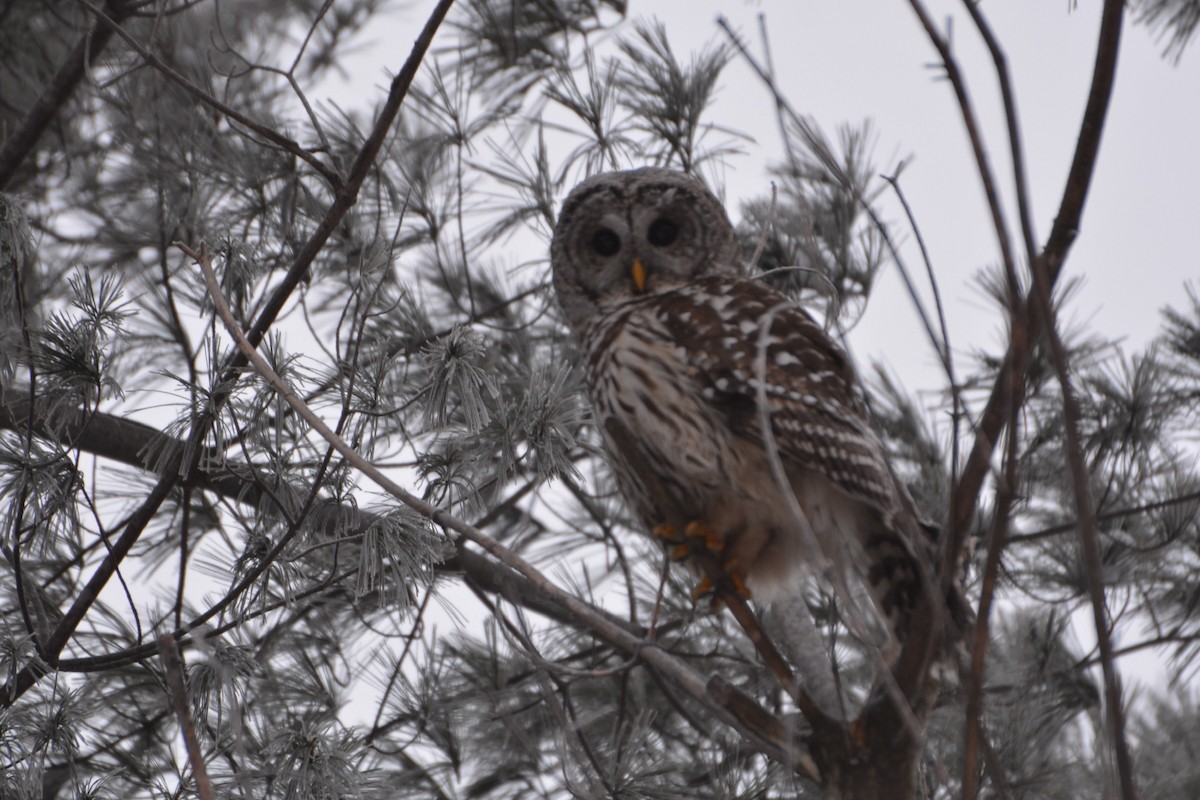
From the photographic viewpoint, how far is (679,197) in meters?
3.30

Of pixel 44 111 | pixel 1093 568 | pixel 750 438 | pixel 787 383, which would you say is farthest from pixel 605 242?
pixel 1093 568

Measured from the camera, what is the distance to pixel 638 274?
319 cm

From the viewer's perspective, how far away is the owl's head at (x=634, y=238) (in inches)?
128

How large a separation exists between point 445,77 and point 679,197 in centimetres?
91

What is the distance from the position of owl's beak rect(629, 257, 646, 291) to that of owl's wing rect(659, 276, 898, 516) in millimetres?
220

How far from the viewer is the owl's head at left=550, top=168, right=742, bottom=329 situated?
3.25 metres

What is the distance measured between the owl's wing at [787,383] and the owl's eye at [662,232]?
1.21ft

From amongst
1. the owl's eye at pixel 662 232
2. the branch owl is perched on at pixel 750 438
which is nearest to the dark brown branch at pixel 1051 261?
the branch owl is perched on at pixel 750 438

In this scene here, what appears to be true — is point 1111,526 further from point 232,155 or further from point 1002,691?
point 232,155

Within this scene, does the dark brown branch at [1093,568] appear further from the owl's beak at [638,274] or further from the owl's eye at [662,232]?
the owl's eye at [662,232]

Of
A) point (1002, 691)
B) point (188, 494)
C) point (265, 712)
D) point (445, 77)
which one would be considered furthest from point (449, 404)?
point (1002, 691)

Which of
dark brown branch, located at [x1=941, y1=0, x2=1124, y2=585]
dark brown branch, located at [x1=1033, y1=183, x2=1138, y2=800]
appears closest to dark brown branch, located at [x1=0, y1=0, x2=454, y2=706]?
dark brown branch, located at [x1=941, y1=0, x2=1124, y2=585]

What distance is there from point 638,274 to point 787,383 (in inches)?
23.8

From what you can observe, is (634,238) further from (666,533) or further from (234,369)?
(234,369)
